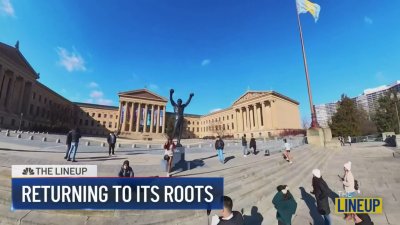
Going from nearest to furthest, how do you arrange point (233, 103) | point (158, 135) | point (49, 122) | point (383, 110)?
point (383, 110)
point (49, 122)
point (158, 135)
point (233, 103)

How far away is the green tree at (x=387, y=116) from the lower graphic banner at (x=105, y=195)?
48934 millimetres

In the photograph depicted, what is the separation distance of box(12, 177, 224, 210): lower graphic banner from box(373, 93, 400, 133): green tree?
4893 cm

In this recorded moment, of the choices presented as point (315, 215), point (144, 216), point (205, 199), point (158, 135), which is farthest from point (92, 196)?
point (158, 135)

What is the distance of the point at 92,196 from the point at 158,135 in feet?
235

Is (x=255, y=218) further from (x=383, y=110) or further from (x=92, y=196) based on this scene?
(x=383, y=110)

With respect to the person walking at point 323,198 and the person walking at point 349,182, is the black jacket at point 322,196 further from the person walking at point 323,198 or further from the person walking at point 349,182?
the person walking at point 349,182

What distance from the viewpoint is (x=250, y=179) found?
735 cm

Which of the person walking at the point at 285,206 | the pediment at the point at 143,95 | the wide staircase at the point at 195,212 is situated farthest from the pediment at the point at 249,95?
the person walking at the point at 285,206

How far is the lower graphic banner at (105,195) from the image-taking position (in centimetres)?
461

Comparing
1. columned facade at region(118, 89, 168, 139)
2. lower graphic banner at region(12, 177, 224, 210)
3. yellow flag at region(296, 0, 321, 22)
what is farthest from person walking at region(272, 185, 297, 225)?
columned facade at region(118, 89, 168, 139)

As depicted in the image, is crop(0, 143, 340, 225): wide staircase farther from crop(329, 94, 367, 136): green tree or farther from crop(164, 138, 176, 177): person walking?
crop(329, 94, 367, 136): green tree

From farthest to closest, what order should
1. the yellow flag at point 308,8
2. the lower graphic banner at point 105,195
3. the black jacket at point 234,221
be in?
the yellow flag at point 308,8, the lower graphic banner at point 105,195, the black jacket at point 234,221

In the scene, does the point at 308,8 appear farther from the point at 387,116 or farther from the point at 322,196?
the point at 387,116

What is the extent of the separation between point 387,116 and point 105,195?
52202mm
